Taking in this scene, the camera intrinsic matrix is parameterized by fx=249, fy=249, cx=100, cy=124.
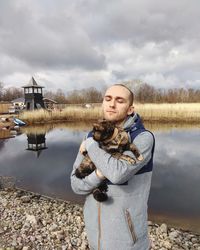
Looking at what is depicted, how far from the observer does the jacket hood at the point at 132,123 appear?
1634 mm

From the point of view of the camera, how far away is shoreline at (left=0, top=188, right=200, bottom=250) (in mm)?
4215

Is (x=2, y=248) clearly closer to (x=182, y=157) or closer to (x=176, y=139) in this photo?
(x=182, y=157)

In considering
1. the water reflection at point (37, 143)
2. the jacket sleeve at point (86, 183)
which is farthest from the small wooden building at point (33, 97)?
the jacket sleeve at point (86, 183)

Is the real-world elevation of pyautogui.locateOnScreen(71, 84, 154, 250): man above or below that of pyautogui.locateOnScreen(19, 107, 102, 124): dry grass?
above

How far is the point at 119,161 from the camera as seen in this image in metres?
1.47

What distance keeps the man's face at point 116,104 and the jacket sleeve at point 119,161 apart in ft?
0.63

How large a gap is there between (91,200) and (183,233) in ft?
12.2

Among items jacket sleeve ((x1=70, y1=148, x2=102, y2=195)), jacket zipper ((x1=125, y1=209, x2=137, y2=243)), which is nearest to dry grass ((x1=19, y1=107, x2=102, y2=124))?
jacket sleeve ((x1=70, y1=148, x2=102, y2=195))

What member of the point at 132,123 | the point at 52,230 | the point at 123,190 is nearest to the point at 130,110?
the point at 132,123

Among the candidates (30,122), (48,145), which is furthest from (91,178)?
(30,122)

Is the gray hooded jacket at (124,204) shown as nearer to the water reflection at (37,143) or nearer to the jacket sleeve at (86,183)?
the jacket sleeve at (86,183)

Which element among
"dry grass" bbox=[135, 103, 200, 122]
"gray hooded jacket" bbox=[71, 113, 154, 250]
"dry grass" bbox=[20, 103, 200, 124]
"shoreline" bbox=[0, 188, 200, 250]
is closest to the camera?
"gray hooded jacket" bbox=[71, 113, 154, 250]

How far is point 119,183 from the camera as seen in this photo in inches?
60.0

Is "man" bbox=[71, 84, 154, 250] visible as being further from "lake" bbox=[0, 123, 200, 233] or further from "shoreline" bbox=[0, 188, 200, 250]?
"lake" bbox=[0, 123, 200, 233]
